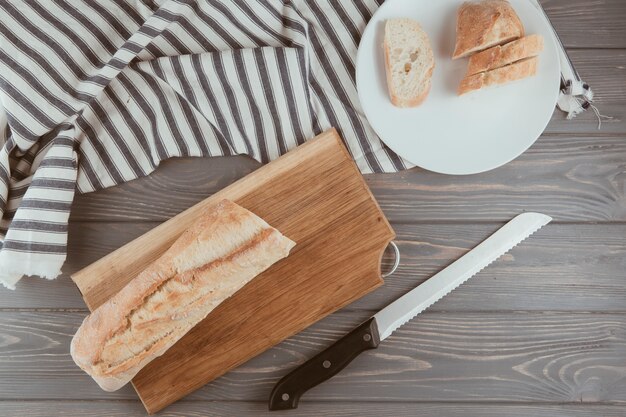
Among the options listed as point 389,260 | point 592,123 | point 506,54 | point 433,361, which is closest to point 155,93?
point 389,260

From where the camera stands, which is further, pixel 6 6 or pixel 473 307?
pixel 473 307

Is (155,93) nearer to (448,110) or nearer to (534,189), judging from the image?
(448,110)

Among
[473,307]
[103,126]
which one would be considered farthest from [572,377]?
[103,126]

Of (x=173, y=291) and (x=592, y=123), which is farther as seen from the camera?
(x=592, y=123)

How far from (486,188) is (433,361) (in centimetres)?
40

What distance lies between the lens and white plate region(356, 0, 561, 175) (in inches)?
47.7

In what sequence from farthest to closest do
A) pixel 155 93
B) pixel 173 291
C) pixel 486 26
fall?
pixel 155 93 → pixel 486 26 → pixel 173 291

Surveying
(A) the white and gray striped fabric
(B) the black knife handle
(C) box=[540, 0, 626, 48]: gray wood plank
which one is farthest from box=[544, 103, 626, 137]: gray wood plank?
(B) the black knife handle

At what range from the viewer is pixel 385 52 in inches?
47.1

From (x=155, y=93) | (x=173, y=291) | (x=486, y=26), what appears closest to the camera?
(x=173, y=291)

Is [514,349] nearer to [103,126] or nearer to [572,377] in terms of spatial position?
[572,377]

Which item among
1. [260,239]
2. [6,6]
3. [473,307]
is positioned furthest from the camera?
[473,307]

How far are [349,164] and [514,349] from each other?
548mm

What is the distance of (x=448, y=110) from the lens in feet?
4.04
